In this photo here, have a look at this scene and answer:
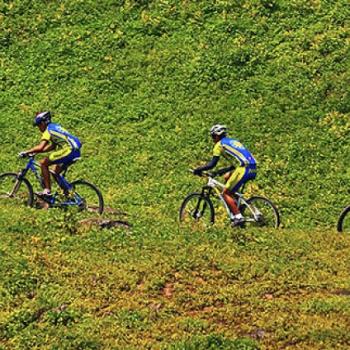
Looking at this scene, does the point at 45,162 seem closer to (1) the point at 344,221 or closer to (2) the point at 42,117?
(2) the point at 42,117

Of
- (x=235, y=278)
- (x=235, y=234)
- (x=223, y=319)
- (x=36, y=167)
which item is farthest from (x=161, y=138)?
(x=223, y=319)

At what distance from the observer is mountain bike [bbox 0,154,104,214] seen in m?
18.1

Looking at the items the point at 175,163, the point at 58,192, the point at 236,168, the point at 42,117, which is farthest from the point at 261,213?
the point at 175,163

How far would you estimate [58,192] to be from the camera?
18625mm

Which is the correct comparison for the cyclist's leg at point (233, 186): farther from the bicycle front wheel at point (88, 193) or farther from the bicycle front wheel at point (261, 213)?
the bicycle front wheel at point (88, 193)

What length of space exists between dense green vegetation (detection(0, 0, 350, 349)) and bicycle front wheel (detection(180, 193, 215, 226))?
103 cm

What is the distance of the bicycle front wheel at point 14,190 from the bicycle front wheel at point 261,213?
6050 millimetres

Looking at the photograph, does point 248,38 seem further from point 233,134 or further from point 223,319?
point 223,319

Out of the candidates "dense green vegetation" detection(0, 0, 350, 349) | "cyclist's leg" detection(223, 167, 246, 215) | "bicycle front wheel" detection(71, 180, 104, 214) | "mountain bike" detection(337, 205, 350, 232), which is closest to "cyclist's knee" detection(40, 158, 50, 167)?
"bicycle front wheel" detection(71, 180, 104, 214)

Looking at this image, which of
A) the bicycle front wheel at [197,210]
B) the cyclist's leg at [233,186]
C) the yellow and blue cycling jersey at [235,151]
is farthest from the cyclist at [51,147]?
the cyclist's leg at [233,186]

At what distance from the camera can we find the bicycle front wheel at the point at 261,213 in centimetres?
1705

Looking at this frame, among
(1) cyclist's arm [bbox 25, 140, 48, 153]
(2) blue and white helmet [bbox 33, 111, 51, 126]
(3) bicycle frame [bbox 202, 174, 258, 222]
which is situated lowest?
(1) cyclist's arm [bbox 25, 140, 48, 153]

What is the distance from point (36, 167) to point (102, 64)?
37.5 ft

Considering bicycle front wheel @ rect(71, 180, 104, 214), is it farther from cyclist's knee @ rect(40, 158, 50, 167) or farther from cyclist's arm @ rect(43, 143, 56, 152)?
cyclist's arm @ rect(43, 143, 56, 152)
